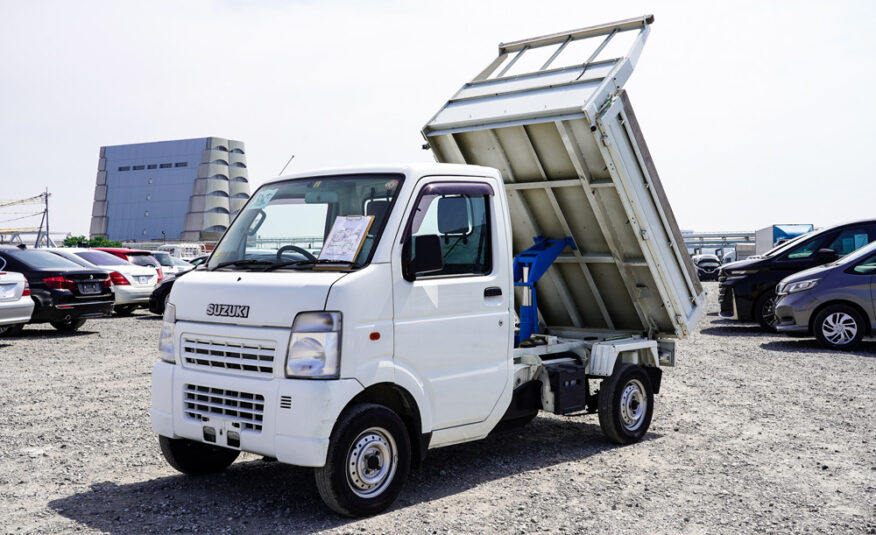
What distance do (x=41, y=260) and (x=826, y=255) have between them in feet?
48.7

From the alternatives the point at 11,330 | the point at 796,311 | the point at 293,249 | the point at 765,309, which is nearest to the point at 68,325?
the point at 11,330

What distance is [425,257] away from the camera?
5.22 meters

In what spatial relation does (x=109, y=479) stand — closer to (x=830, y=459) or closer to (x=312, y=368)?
(x=312, y=368)

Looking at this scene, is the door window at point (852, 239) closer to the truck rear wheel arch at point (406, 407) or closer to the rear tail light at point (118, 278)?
the truck rear wheel arch at point (406, 407)

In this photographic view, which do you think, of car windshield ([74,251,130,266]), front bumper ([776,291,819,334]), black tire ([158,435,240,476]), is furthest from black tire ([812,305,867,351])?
car windshield ([74,251,130,266])

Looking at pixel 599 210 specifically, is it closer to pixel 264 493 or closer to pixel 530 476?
pixel 530 476

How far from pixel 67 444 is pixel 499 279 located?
4.18 meters

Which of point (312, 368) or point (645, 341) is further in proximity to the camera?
point (645, 341)

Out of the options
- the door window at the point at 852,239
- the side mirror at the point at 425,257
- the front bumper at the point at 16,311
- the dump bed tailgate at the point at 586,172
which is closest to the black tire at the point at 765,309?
the door window at the point at 852,239

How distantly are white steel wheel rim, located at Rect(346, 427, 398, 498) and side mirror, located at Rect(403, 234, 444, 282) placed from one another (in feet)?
3.42

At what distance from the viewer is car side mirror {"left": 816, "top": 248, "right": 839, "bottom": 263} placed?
1472 cm

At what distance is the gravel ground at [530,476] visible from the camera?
5.07 metres

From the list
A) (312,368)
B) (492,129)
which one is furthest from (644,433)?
(312,368)

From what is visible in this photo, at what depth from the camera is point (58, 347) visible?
546 inches
